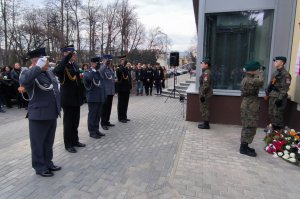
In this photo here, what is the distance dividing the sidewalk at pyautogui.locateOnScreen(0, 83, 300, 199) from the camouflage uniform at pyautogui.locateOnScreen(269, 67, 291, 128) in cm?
59

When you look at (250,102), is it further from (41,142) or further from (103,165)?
(41,142)

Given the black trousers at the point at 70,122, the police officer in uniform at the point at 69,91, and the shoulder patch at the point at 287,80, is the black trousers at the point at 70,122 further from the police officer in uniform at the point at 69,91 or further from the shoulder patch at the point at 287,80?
the shoulder patch at the point at 287,80

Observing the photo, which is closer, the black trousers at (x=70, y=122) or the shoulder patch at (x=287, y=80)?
the black trousers at (x=70, y=122)

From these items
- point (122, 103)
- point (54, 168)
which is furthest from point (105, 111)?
point (54, 168)

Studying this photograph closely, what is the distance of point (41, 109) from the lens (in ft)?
11.3

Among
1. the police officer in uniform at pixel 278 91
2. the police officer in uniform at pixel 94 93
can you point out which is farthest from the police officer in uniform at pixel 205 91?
the police officer in uniform at pixel 94 93

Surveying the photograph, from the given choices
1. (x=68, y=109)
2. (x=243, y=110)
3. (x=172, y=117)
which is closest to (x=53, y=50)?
(x=172, y=117)

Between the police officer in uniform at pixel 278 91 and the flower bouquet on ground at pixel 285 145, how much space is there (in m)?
Result: 0.63

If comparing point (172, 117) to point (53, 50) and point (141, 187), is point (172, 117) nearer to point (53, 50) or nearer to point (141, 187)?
point (141, 187)

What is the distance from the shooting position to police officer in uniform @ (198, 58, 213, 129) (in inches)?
241

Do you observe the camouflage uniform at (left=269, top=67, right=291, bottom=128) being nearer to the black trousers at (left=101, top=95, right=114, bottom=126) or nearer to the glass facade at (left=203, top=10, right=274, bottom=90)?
the glass facade at (left=203, top=10, right=274, bottom=90)

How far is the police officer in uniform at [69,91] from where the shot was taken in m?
4.16

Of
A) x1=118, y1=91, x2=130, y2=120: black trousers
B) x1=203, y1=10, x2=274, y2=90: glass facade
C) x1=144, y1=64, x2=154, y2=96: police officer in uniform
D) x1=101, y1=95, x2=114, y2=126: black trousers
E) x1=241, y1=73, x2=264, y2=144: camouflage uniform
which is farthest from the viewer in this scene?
x1=144, y1=64, x2=154, y2=96: police officer in uniform

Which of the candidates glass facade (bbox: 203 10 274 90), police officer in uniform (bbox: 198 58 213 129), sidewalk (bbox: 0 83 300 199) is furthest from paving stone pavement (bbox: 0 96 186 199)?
glass facade (bbox: 203 10 274 90)
